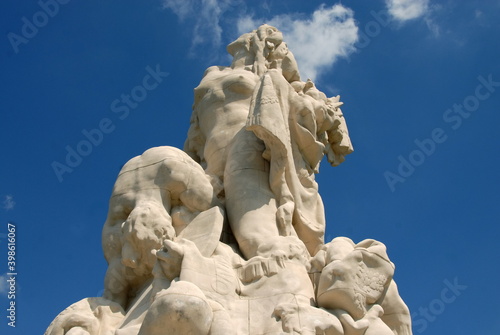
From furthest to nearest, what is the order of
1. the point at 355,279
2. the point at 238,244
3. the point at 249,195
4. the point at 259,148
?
1. the point at 259,148
2. the point at 249,195
3. the point at 238,244
4. the point at 355,279

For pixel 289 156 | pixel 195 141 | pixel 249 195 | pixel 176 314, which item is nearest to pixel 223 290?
pixel 176 314

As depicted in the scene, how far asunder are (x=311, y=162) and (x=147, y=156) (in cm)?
210

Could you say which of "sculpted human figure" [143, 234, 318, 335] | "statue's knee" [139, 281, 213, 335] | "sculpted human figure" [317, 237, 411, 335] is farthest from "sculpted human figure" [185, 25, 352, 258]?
"statue's knee" [139, 281, 213, 335]

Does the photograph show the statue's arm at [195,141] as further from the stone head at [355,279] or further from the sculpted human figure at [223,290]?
the stone head at [355,279]

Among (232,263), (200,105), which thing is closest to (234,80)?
(200,105)

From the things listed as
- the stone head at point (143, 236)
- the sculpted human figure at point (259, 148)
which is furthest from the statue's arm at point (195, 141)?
the stone head at point (143, 236)

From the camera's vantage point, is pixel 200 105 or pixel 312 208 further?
pixel 200 105

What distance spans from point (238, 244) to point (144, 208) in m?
1.10

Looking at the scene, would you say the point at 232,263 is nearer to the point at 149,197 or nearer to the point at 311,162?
the point at 149,197

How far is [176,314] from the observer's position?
195 inches

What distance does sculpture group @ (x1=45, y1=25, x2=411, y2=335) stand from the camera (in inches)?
218

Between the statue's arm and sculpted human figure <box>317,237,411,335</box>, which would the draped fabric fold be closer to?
sculpted human figure <box>317,237,411,335</box>

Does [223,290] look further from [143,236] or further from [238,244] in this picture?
[238,244]

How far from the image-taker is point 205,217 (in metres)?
6.55
